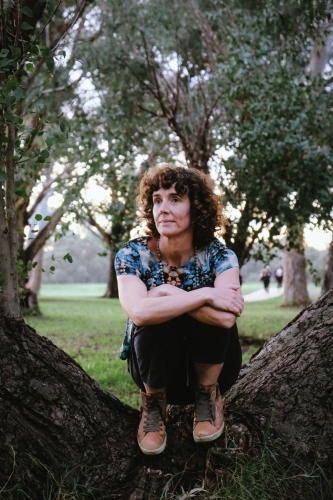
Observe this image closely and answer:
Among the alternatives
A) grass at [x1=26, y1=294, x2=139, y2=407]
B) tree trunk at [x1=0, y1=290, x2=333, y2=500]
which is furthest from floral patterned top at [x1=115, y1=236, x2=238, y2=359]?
grass at [x1=26, y1=294, x2=139, y2=407]

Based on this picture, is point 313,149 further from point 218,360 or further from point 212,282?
point 218,360

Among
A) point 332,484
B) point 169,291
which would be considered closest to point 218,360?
point 169,291

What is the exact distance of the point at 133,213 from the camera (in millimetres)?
7441

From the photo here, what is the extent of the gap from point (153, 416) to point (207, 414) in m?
0.23

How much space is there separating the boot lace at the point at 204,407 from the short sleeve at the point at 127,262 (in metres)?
0.61

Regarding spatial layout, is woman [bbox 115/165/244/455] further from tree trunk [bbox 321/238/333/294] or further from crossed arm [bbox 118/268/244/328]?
tree trunk [bbox 321/238/333/294]

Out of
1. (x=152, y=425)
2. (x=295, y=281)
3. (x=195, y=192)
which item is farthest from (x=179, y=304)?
(x=295, y=281)

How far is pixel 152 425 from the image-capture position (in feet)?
7.10

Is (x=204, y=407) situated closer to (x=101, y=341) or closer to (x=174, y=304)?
(x=174, y=304)

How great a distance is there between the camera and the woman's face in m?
2.44

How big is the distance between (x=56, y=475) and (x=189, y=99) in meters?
5.57

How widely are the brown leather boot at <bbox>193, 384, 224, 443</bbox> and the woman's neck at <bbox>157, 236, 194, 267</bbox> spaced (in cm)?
60

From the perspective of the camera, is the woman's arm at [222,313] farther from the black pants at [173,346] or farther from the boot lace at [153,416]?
the boot lace at [153,416]

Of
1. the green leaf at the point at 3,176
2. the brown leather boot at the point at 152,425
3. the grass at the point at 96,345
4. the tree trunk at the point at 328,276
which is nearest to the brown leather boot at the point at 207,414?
the brown leather boot at the point at 152,425
